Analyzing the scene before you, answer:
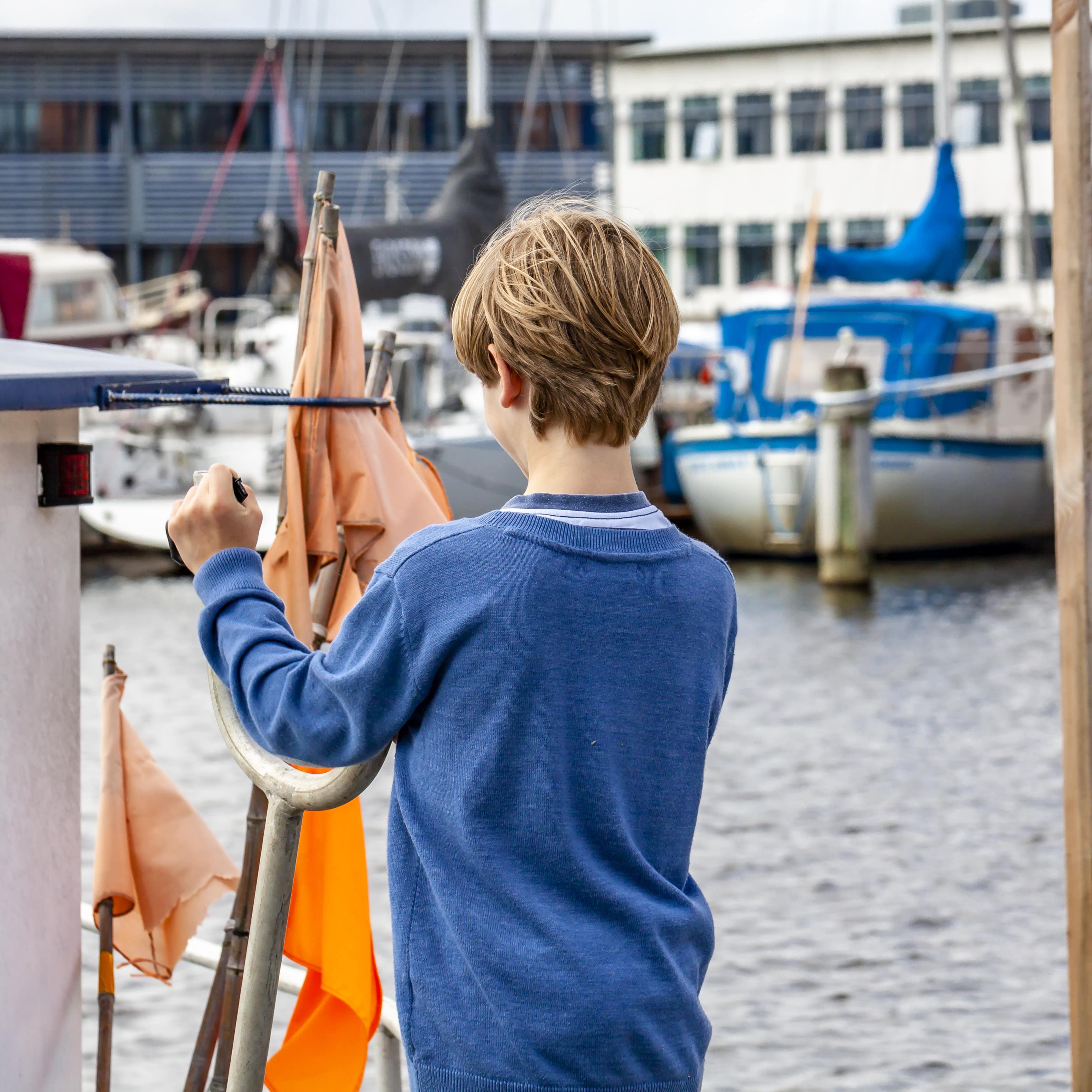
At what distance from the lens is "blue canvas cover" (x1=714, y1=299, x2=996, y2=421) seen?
20.2 m

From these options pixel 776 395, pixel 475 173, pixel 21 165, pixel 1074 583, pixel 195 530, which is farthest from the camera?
pixel 21 165

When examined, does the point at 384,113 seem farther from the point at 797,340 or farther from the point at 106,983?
the point at 106,983

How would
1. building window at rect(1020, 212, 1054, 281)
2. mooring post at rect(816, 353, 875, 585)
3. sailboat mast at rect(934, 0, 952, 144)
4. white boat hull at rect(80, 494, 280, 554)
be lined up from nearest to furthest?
mooring post at rect(816, 353, 875, 585), white boat hull at rect(80, 494, 280, 554), sailboat mast at rect(934, 0, 952, 144), building window at rect(1020, 212, 1054, 281)

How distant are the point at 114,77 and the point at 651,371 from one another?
4191 cm

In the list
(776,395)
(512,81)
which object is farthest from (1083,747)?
(512,81)

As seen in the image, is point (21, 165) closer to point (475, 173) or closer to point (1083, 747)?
point (475, 173)

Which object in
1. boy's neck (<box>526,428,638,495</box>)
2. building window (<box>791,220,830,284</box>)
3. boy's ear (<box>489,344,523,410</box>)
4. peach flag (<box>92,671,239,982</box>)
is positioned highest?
building window (<box>791,220,830,284</box>)

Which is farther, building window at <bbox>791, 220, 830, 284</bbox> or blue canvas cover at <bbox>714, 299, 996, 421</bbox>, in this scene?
building window at <bbox>791, 220, 830, 284</bbox>

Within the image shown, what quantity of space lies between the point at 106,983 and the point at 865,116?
41767mm

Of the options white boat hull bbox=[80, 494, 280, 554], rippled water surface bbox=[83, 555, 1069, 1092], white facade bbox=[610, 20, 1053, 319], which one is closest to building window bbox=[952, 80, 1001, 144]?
white facade bbox=[610, 20, 1053, 319]

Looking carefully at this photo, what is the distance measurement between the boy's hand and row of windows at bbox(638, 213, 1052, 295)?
133 ft

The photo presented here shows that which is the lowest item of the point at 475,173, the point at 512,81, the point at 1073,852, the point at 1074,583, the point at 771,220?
the point at 1073,852

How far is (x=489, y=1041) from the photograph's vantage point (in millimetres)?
1626

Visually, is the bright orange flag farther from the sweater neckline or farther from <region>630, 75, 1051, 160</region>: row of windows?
<region>630, 75, 1051, 160</region>: row of windows
